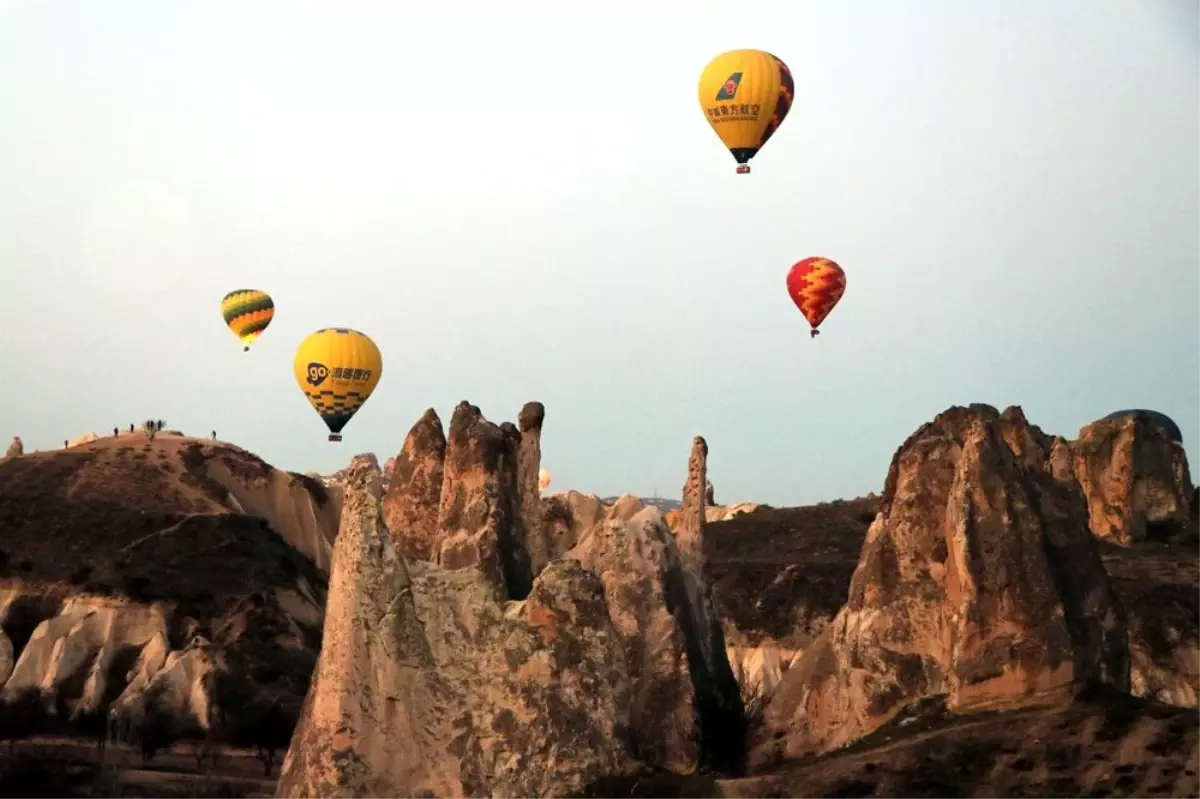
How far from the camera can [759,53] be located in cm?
8044

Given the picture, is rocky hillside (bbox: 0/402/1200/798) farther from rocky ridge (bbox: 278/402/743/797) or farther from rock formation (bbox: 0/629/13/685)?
rock formation (bbox: 0/629/13/685)

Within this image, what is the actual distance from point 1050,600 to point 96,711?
58.4 metres

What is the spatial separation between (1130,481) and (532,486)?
55.6 m

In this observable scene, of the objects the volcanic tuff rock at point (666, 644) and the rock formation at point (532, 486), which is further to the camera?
the rock formation at point (532, 486)

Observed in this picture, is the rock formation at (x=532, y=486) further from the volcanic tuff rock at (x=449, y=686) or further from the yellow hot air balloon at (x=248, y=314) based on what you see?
the yellow hot air balloon at (x=248, y=314)

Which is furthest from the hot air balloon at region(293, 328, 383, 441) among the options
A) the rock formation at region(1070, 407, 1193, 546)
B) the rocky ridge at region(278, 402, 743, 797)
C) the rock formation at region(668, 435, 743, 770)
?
the rocky ridge at region(278, 402, 743, 797)

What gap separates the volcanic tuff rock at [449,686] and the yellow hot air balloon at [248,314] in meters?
74.6

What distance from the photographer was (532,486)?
1972 inches

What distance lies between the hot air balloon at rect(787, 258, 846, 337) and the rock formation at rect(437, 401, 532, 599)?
3972 cm

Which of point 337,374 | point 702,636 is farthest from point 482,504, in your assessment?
point 337,374

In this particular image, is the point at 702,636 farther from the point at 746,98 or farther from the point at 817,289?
the point at 817,289

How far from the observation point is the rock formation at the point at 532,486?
49.0 metres

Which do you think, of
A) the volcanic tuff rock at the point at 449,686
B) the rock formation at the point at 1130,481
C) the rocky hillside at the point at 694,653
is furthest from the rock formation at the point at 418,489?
the rock formation at the point at 1130,481

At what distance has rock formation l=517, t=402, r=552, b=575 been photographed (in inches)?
1930
